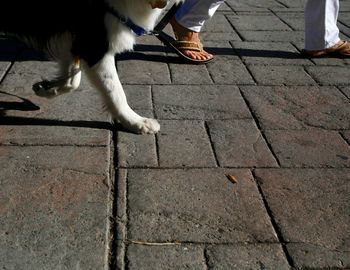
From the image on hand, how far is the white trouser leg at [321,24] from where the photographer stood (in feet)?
14.4

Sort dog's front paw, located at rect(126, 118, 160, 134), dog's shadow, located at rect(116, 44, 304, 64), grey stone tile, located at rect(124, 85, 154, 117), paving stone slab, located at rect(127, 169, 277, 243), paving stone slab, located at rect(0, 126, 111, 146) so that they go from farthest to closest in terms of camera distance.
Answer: dog's shadow, located at rect(116, 44, 304, 64)
grey stone tile, located at rect(124, 85, 154, 117)
dog's front paw, located at rect(126, 118, 160, 134)
paving stone slab, located at rect(0, 126, 111, 146)
paving stone slab, located at rect(127, 169, 277, 243)

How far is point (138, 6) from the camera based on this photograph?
8.97ft

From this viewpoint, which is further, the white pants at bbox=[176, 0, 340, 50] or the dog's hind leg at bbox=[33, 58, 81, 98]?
the white pants at bbox=[176, 0, 340, 50]

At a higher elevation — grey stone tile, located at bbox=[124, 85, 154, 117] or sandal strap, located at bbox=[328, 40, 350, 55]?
grey stone tile, located at bbox=[124, 85, 154, 117]

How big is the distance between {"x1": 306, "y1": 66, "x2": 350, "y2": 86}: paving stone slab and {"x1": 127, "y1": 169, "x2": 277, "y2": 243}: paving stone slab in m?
1.64

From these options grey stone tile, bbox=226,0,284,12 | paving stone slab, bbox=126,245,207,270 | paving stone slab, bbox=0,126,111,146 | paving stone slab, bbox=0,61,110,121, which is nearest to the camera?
paving stone slab, bbox=126,245,207,270

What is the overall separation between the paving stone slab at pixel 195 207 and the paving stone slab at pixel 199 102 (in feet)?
2.35

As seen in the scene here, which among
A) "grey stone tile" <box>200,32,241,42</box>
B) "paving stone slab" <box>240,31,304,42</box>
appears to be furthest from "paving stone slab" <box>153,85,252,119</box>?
"paving stone slab" <box>240,31,304,42</box>

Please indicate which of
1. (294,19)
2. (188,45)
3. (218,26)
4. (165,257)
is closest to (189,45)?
(188,45)

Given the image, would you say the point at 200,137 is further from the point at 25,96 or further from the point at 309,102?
the point at 25,96

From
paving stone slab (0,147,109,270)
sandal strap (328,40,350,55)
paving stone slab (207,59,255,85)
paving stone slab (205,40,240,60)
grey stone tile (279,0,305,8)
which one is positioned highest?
paving stone slab (0,147,109,270)

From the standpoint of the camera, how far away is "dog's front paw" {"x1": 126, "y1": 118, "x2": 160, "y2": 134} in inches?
117

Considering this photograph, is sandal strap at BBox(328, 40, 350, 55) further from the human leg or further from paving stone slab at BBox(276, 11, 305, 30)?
the human leg

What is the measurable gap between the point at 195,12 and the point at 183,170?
2.00m
